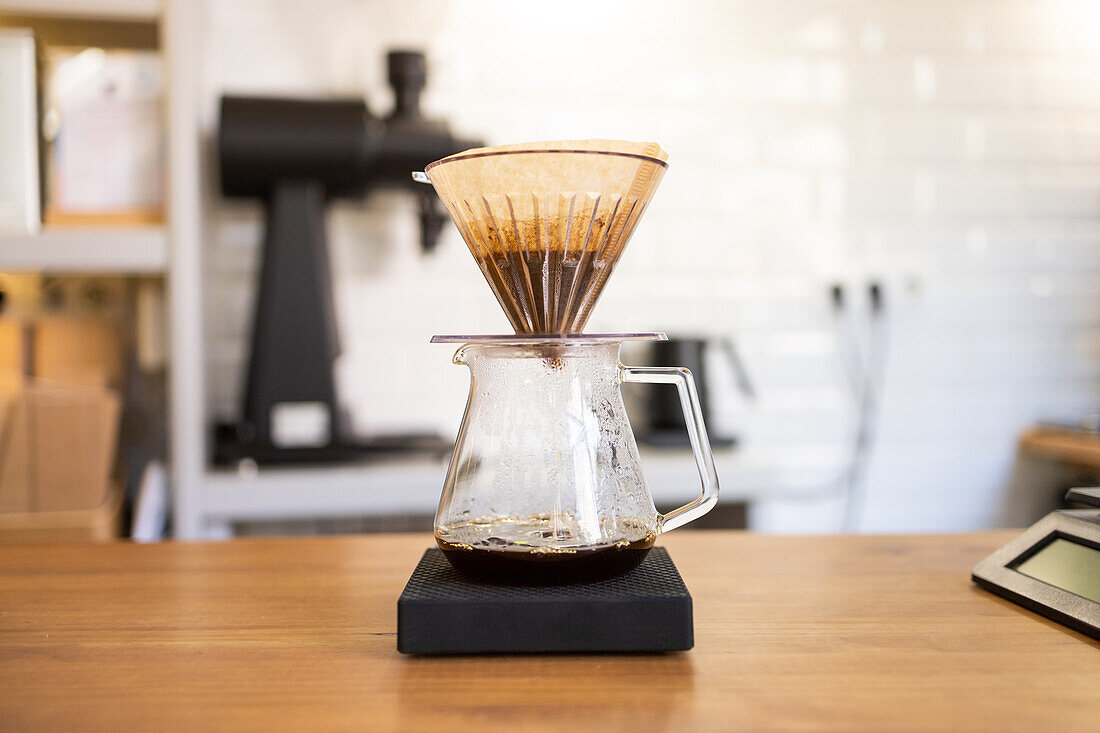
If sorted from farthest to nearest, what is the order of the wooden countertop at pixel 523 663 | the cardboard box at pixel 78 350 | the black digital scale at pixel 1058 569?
1. the cardboard box at pixel 78 350
2. the black digital scale at pixel 1058 569
3. the wooden countertop at pixel 523 663

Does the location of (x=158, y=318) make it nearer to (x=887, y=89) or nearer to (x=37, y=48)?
(x=37, y=48)

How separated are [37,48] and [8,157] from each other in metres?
0.19

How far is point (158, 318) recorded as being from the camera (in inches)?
68.1

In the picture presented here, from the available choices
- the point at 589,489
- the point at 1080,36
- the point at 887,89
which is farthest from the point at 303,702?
the point at 1080,36

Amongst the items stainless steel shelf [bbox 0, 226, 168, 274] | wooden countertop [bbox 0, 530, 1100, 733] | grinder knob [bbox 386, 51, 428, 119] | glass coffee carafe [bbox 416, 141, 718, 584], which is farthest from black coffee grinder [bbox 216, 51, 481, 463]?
glass coffee carafe [bbox 416, 141, 718, 584]

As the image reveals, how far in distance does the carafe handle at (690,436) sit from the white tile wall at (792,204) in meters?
1.38

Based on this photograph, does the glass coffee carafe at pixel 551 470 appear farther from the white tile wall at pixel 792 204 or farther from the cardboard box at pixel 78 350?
the white tile wall at pixel 792 204

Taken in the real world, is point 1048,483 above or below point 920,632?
below

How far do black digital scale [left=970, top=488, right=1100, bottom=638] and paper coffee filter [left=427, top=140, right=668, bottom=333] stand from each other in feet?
1.14

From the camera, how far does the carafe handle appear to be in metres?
0.55

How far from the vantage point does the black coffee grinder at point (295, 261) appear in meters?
1.61

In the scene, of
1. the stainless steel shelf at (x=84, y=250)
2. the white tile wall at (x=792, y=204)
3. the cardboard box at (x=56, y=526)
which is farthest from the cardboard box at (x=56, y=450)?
the white tile wall at (x=792, y=204)

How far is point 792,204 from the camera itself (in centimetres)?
207

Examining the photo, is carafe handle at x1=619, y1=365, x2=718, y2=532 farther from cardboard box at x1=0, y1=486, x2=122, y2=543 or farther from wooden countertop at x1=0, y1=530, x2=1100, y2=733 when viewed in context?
cardboard box at x1=0, y1=486, x2=122, y2=543
